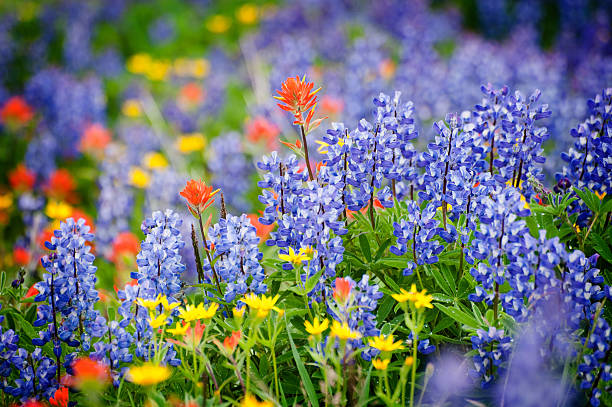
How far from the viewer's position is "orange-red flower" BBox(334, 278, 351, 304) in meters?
1.46

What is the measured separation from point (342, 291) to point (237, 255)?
0.45 m

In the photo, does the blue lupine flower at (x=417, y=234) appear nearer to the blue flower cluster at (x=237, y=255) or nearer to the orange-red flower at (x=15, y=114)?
the blue flower cluster at (x=237, y=255)

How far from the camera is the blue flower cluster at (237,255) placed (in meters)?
1.71

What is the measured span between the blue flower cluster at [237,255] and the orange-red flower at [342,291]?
362 millimetres

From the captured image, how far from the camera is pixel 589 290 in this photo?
1.54m

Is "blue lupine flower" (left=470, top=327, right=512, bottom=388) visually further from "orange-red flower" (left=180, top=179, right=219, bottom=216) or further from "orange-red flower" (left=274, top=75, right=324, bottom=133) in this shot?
"orange-red flower" (left=180, top=179, right=219, bottom=216)

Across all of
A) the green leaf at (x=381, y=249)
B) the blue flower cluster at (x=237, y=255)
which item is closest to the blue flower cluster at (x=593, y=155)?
the green leaf at (x=381, y=249)

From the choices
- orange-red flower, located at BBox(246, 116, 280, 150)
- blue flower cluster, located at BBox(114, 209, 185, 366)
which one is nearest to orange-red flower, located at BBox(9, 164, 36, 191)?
orange-red flower, located at BBox(246, 116, 280, 150)

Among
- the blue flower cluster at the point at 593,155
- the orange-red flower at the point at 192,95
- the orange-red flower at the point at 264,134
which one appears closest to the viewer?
the blue flower cluster at the point at 593,155

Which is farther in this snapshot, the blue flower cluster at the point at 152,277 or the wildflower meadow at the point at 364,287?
the blue flower cluster at the point at 152,277

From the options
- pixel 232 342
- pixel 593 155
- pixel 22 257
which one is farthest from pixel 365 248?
pixel 22 257

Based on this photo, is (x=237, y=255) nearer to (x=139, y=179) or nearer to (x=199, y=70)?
(x=139, y=179)

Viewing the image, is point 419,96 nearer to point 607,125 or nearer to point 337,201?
point 607,125

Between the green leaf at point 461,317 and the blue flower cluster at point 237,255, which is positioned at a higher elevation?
the blue flower cluster at point 237,255
